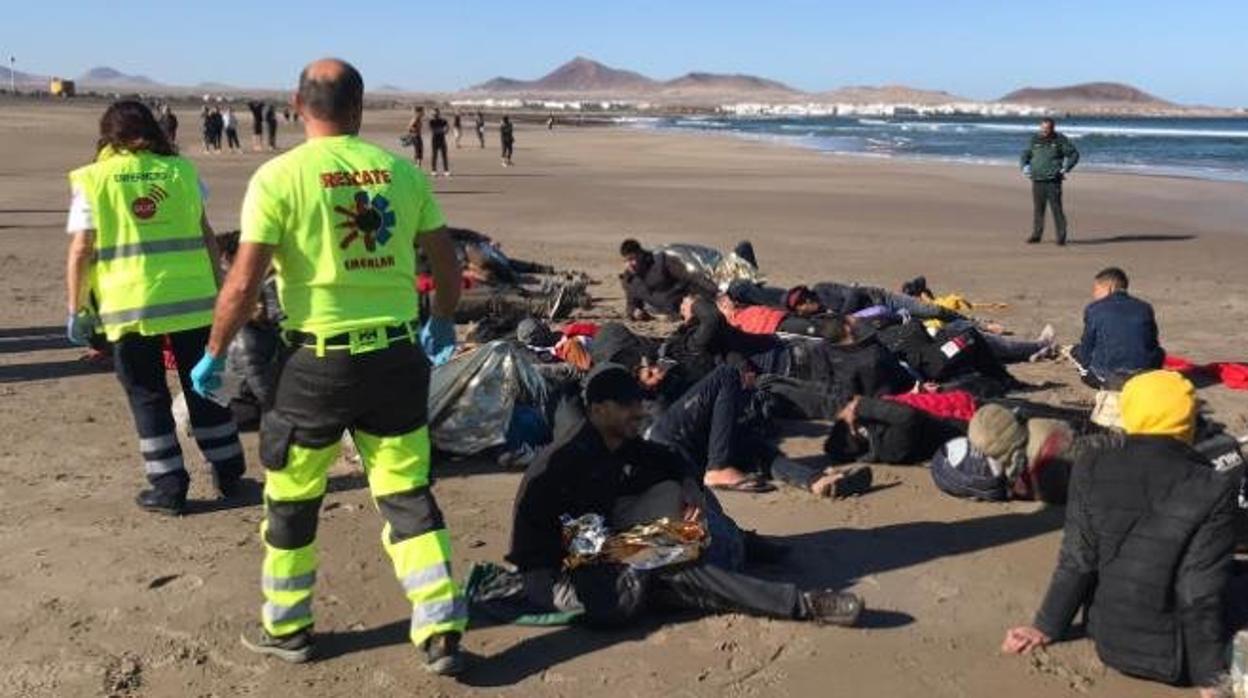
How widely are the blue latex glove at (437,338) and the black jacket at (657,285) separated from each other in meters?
5.94

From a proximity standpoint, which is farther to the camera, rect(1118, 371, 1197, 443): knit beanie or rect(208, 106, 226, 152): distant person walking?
rect(208, 106, 226, 152): distant person walking

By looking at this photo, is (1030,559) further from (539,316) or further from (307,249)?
(539,316)

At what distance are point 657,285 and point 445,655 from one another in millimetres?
6596

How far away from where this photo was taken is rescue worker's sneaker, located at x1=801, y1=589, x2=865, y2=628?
4.24 meters

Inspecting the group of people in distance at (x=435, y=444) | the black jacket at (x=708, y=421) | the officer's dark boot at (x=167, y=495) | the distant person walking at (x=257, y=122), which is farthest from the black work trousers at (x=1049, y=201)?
the distant person walking at (x=257, y=122)

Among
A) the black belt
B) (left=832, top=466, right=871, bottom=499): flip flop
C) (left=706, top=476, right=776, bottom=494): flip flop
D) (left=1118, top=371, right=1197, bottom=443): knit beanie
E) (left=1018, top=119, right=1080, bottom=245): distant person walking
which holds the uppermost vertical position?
(left=1018, top=119, right=1080, bottom=245): distant person walking

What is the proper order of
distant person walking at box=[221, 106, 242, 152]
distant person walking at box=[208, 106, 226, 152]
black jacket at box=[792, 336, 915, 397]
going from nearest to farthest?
black jacket at box=[792, 336, 915, 397] < distant person walking at box=[208, 106, 226, 152] < distant person walking at box=[221, 106, 242, 152]

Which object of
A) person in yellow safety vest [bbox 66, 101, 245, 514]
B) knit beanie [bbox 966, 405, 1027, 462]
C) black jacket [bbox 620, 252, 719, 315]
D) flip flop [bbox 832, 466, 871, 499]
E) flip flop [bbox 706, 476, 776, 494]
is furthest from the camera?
black jacket [bbox 620, 252, 719, 315]

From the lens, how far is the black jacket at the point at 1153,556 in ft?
11.9

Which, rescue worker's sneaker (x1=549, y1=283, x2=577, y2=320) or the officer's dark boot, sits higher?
rescue worker's sneaker (x1=549, y1=283, x2=577, y2=320)

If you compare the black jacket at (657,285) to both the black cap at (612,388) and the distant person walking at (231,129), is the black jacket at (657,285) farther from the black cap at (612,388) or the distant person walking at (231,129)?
the distant person walking at (231,129)

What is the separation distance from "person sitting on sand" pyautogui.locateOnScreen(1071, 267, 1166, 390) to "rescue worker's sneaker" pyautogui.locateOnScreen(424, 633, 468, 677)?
15.7 feet

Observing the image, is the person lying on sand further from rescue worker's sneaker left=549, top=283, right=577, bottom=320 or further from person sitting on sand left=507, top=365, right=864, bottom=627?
rescue worker's sneaker left=549, top=283, right=577, bottom=320

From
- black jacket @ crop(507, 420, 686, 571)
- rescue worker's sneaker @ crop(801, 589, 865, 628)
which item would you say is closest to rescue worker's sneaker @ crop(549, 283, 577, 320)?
black jacket @ crop(507, 420, 686, 571)
